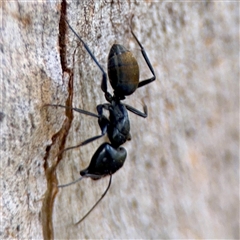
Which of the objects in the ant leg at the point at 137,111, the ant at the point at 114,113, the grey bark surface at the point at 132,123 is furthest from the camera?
the ant leg at the point at 137,111

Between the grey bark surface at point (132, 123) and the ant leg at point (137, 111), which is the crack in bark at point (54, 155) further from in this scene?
the ant leg at point (137, 111)

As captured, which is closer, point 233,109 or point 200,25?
point 200,25

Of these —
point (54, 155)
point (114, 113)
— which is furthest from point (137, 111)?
point (54, 155)

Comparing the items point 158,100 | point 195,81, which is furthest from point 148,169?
point 195,81

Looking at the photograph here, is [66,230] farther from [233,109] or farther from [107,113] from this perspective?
[233,109]

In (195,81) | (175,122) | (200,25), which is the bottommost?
(175,122)

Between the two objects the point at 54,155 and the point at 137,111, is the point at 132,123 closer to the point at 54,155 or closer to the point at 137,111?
the point at 137,111

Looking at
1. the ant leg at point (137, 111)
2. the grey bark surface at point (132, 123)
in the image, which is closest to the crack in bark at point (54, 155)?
the grey bark surface at point (132, 123)
